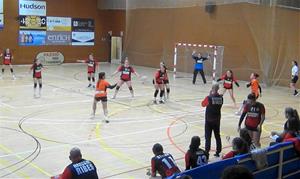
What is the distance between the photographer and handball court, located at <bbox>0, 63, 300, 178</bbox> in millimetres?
10836

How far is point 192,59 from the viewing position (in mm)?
30906

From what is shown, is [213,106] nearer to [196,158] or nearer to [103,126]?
[196,158]

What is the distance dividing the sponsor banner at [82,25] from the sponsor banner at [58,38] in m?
0.80

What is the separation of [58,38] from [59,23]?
1.24 metres

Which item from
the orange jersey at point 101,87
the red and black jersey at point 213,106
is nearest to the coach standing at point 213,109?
the red and black jersey at point 213,106

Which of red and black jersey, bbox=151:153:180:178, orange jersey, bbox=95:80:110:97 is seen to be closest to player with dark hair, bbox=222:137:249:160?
red and black jersey, bbox=151:153:180:178

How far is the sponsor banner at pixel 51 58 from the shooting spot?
35.6 m

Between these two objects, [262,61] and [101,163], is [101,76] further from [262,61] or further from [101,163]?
[262,61]

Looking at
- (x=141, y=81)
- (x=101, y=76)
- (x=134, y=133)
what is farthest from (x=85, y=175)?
(x=141, y=81)

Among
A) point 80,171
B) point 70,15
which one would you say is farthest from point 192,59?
point 80,171

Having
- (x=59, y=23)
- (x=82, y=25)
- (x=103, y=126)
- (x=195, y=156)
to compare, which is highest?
(x=59, y=23)

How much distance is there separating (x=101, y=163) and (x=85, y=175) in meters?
4.31

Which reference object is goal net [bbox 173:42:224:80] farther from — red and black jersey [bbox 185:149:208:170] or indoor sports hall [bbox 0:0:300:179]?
red and black jersey [bbox 185:149:208:170]

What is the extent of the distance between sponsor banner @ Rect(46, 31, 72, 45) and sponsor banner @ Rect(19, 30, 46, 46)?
18.0 inches
